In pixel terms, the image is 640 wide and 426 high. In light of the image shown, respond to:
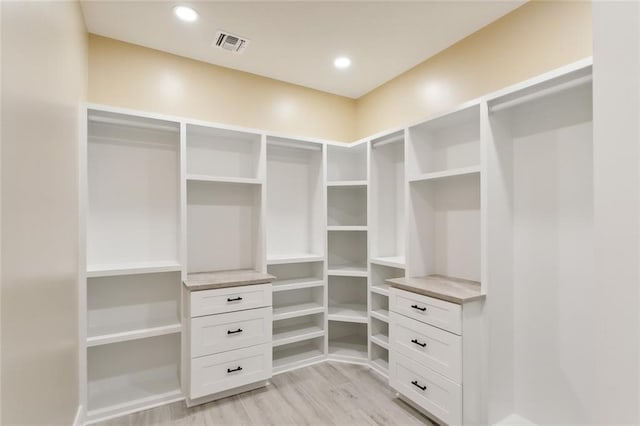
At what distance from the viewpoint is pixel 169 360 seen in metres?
2.57

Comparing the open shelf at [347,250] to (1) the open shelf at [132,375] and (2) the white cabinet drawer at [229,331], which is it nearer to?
(2) the white cabinet drawer at [229,331]

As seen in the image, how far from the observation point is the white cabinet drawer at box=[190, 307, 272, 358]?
88.4 inches

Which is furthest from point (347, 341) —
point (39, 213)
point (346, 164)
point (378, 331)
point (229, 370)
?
point (39, 213)

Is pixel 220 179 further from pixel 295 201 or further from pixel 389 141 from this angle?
pixel 389 141

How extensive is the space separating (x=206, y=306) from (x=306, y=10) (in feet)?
7.21

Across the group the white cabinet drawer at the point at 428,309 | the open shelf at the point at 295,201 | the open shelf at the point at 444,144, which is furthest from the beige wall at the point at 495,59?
the white cabinet drawer at the point at 428,309

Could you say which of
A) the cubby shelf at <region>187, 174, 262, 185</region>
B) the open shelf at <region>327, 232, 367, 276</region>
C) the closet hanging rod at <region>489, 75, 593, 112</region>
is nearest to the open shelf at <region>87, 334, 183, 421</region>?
the cubby shelf at <region>187, 174, 262, 185</region>

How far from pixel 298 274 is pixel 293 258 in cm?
37

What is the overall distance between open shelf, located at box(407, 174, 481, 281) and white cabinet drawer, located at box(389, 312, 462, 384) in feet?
1.43

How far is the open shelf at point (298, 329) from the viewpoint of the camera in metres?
2.85

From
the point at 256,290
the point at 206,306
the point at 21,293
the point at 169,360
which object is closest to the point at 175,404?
the point at 169,360

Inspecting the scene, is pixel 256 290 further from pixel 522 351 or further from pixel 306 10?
pixel 306 10

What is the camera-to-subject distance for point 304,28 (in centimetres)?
236

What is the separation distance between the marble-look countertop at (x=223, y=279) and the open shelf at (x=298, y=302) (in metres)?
0.46
